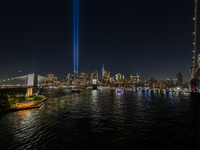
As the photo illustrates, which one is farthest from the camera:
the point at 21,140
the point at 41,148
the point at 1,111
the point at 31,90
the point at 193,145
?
the point at 31,90

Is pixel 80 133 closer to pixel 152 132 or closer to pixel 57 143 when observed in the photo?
pixel 57 143

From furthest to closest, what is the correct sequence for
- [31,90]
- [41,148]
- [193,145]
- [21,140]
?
[31,90] → [21,140] → [193,145] → [41,148]

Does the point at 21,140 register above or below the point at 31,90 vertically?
below

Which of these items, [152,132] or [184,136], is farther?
[152,132]

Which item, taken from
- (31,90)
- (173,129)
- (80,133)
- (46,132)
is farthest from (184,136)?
(31,90)

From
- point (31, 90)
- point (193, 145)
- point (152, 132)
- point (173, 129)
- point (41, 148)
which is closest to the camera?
point (41, 148)

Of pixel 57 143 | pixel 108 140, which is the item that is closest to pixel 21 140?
pixel 57 143

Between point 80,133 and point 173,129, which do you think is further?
point 173,129

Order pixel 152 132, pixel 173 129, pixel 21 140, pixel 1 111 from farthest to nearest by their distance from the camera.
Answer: pixel 1 111 < pixel 173 129 < pixel 152 132 < pixel 21 140

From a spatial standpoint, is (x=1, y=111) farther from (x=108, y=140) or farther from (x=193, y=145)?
(x=193, y=145)
